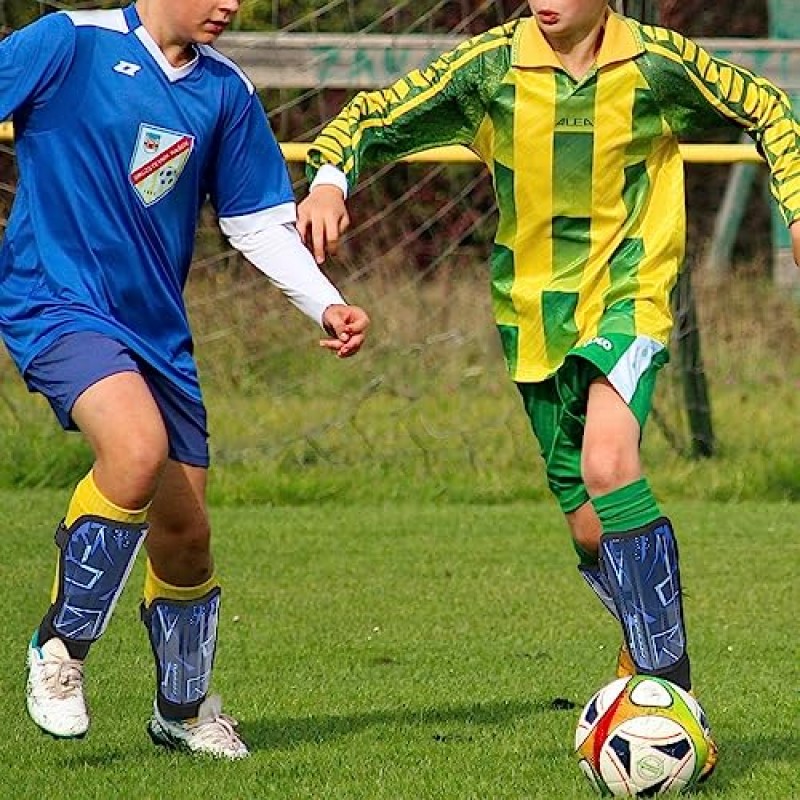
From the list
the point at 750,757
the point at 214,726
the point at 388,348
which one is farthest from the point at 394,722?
the point at 388,348

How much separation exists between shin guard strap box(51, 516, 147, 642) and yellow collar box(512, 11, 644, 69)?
138cm

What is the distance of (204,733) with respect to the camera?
15.5 ft

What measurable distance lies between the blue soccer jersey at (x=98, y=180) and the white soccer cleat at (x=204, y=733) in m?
0.75

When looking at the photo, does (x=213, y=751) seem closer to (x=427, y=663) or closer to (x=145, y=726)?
(x=145, y=726)

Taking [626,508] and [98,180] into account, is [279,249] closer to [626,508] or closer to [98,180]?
[98,180]

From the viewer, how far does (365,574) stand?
24.3 feet

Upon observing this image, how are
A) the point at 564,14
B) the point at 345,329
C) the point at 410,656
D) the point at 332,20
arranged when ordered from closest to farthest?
1. the point at 345,329
2. the point at 564,14
3. the point at 410,656
4. the point at 332,20

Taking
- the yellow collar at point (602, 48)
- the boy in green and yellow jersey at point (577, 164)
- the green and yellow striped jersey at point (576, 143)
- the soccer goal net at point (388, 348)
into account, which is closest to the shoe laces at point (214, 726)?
the boy in green and yellow jersey at point (577, 164)

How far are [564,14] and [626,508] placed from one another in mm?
1101

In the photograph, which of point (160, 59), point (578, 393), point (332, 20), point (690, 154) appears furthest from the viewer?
point (332, 20)

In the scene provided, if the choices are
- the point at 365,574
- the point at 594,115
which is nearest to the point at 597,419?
the point at 594,115

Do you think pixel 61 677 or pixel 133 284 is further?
pixel 133 284

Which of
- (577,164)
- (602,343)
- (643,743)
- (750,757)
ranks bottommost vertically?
(750,757)

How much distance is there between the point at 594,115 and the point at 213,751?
1645 millimetres
